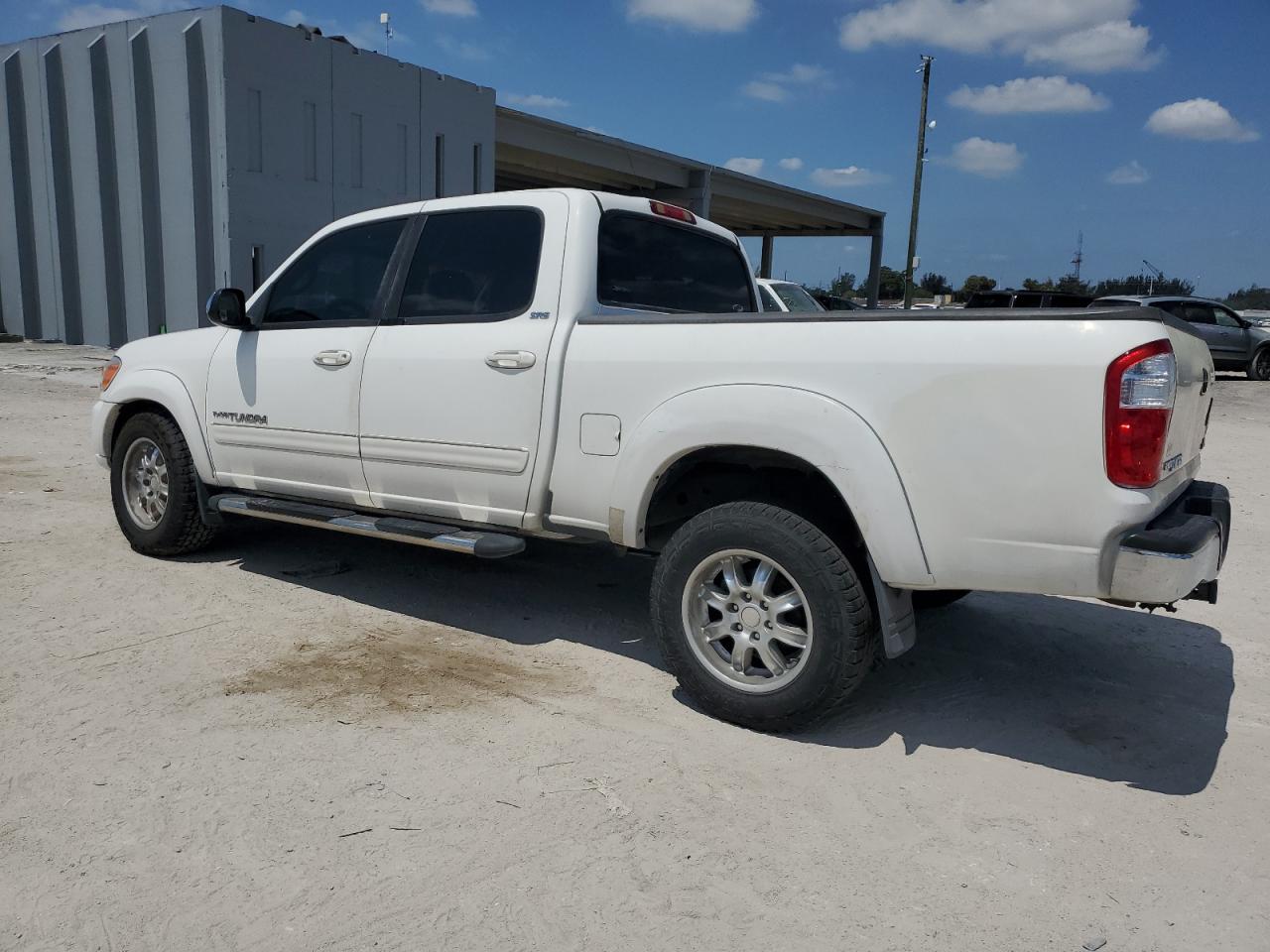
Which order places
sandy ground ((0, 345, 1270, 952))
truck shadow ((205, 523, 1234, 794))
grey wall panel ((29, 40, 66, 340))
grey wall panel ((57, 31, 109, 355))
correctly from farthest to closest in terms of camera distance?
grey wall panel ((29, 40, 66, 340)) < grey wall panel ((57, 31, 109, 355)) < truck shadow ((205, 523, 1234, 794)) < sandy ground ((0, 345, 1270, 952))

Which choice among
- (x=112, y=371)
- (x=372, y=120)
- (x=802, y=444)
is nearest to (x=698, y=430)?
(x=802, y=444)

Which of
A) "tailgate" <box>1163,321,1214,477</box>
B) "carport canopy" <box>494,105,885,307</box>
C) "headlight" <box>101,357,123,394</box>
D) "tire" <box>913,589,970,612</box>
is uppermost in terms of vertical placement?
"carport canopy" <box>494,105,885,307</box>

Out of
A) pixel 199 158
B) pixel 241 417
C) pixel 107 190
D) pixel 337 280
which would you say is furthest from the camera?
pixel 107 190

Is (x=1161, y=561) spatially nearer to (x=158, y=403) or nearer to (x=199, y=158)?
(x=158, y=403)

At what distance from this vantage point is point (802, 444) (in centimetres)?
346

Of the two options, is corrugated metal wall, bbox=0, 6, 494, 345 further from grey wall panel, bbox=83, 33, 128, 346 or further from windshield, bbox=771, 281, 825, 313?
windshield, bbox=771, 281, 825, 313

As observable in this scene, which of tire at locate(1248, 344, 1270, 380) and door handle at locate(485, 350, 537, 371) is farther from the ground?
door handle at locate(485, 350, 537, 371)

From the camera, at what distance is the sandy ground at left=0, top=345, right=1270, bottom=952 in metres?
2.57

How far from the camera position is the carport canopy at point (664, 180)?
2725cm

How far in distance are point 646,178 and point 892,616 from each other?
3109 centimetres

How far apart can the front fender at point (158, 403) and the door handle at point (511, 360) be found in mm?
2119

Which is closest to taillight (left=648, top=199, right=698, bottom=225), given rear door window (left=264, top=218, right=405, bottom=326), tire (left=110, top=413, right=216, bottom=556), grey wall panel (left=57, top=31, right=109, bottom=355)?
rear door window (left=264, top=218, right=405, bottom=326)

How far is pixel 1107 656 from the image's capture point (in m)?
4.65

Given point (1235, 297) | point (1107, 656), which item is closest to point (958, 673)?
point (1107, 656)
